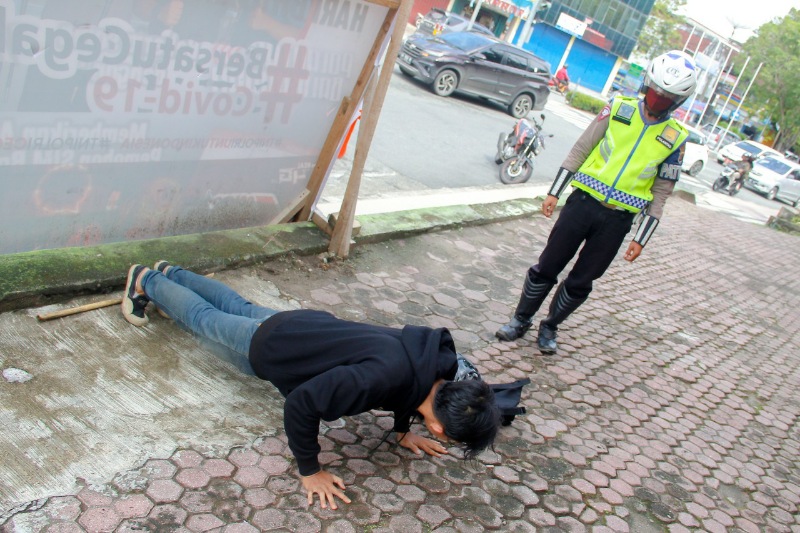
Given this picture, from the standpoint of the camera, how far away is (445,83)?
16.2 m

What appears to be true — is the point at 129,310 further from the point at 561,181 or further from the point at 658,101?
the point at 658,101

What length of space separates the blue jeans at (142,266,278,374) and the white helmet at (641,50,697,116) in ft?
8.50

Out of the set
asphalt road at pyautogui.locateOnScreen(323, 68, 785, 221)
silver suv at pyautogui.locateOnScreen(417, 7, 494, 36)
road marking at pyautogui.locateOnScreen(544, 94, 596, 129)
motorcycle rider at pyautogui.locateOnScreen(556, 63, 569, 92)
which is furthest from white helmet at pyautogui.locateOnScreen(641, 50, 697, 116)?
motorcycle rider at pyautogui.locateOnScreen(556, 63, 569, 92)

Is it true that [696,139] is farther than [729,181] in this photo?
Yes

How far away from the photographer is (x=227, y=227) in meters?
4.80

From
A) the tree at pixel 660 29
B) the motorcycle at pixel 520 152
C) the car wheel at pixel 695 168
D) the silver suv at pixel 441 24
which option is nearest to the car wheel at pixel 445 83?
the motorcycle at pixel 520 152

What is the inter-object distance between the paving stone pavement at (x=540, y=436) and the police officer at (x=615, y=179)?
1.99ft

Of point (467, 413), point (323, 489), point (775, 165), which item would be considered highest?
point (775, 165)

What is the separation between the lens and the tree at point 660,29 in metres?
52.0

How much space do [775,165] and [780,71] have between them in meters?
20.2

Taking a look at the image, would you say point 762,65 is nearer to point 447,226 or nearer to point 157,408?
point 447,226

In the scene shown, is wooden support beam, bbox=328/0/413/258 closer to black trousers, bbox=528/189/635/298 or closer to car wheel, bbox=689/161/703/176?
black trousers, bbox=528/189/635/298

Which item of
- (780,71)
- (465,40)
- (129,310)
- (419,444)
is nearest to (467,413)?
(419,444)

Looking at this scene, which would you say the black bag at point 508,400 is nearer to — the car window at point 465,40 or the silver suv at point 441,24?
the car window at point 465,40
